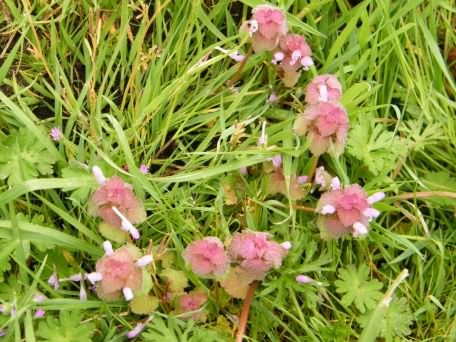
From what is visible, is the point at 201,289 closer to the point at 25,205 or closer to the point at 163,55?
the point at 25,205

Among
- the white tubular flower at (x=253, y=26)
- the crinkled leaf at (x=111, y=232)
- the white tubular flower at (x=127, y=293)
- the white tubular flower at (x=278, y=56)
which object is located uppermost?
the white tubular flower at (x=253, y=26)

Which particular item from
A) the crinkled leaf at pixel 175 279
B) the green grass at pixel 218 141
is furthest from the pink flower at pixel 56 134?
the crinkled leaf at pixel 175 279

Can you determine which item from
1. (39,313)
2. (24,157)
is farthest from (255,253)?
(24,157)

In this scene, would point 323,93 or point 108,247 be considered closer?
point 108,247

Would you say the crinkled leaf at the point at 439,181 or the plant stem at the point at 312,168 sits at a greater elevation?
the plant stem at the point at 312,168

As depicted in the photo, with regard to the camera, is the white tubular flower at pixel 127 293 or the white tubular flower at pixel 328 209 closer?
the white tubular flower at pixel 127 293

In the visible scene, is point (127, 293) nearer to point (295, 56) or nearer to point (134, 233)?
point (134, 233)

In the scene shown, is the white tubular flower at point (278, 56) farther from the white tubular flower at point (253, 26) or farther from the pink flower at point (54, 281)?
the pink flower at point (54, 281)

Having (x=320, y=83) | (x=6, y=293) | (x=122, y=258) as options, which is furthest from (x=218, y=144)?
(x=6, y=293)
